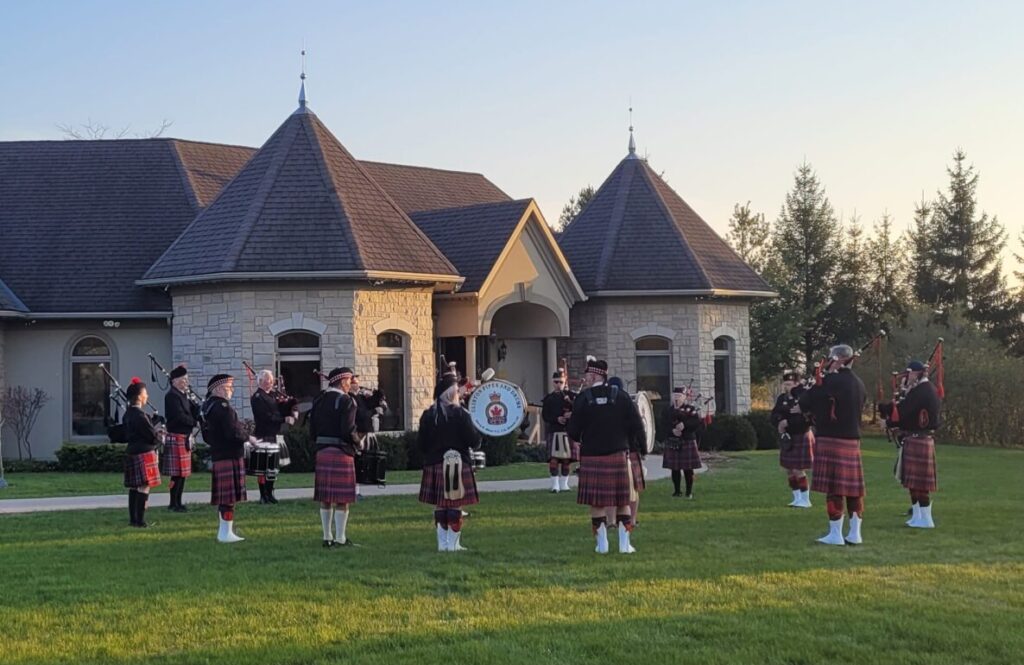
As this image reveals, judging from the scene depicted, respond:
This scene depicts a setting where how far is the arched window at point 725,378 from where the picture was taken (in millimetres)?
25656

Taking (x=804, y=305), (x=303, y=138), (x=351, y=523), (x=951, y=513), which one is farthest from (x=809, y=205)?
(x=351, y=523)

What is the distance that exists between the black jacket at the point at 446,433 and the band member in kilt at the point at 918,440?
4.95 metres

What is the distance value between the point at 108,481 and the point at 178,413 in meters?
4.88

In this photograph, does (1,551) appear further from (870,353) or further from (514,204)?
(870,353)

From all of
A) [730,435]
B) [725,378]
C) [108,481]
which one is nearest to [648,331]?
[725,378]

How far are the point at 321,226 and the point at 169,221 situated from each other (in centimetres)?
527

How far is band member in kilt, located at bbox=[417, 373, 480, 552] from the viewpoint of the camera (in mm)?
10547

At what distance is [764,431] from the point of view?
84.7 feet

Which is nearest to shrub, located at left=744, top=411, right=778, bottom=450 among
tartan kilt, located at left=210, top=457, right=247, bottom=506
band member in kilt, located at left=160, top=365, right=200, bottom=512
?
band member in kilt, located at left=160, top=365, right=200, bottom=512

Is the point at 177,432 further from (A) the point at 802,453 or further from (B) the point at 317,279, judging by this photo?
(A) the point at 802,453

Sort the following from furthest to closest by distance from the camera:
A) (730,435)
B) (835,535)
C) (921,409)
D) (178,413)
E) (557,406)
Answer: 1. (730,435)
2. (557,406)
3. (178,413)
4. (921,409)
5. (835,535)

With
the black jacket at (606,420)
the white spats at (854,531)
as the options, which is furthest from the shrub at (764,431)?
the black jacket at (606,420)

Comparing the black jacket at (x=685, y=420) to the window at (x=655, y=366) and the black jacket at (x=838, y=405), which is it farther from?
the window at (x=655, y=366)

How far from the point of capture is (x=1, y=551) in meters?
10.6
